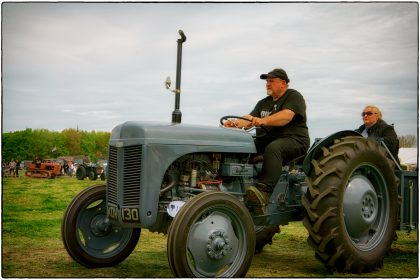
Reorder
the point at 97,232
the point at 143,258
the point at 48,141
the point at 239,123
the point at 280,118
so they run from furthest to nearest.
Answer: the point at 48,141
the point at 143,258
the point at 239,123
the point at 97,232
the point at 280,118

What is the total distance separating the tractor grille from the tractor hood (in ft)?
0.27

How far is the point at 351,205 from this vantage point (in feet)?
17.0

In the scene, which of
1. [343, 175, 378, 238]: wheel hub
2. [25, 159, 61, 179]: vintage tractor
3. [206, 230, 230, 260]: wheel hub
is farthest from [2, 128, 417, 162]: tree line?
[25, 159, 61, 179]: vintage tractor

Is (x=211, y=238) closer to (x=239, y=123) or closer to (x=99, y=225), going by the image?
(x=99, y=225)

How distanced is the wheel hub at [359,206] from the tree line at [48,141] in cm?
100

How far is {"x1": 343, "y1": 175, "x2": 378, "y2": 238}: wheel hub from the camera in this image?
520 cm

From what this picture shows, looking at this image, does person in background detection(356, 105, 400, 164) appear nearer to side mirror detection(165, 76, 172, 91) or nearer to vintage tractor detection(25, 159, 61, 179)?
side mirror detection(165, 76, 172, 91)

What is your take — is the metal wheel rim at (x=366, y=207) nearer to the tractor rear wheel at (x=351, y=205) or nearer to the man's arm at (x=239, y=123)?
the tractor rear wheel at (x=351, y=205)

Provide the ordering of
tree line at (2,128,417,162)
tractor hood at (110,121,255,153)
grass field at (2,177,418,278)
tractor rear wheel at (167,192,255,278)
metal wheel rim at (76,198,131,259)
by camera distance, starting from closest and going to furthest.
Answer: tractor rear wheel at (167,192,255,278)
tractor hood at (110,121,255,153)
grass field at (2,177,418,278)
metal wheel rim at (76,198,131,259)
tree line at (2,128,417,162)

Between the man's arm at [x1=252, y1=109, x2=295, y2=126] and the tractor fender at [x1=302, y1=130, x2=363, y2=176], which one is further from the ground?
the man's arm at [x1=252, y1=109, x2=295, y2=126]

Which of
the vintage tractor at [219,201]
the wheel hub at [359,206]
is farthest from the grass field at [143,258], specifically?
the wheel hub at [359,206]

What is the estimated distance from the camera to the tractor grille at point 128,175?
455 centimetres

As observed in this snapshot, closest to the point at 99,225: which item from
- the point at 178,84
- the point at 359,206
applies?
the point at 178,84

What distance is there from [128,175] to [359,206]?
7.92 feet
